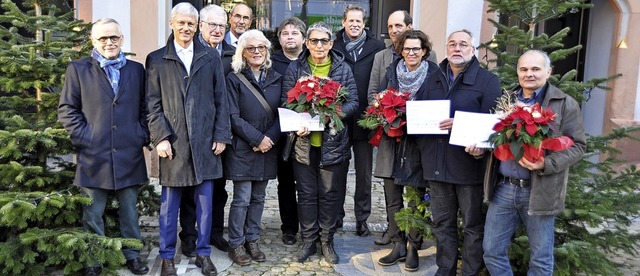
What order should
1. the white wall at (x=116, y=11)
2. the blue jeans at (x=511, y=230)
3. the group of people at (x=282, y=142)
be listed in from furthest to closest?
the white wall at (x=116, y=11), the group of people at (x=282, y=142), the blue jeans at (x=511, y=230)

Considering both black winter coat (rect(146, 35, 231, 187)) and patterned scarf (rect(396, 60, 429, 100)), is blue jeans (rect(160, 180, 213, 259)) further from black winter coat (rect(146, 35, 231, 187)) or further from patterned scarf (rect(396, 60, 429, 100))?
patterned scarf (rect(396, 60, 429, 100))

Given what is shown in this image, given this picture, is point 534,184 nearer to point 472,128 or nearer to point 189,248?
point 472,128

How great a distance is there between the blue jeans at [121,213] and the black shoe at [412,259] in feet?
7.58

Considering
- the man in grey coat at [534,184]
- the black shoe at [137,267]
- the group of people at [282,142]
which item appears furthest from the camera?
the black shoe at [137,267]

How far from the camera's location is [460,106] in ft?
13.9

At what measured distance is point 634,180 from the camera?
4.72 metres

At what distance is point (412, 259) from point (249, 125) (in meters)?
1.83

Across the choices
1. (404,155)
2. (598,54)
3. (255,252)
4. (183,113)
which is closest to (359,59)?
(404,155)

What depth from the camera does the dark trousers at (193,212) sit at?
5.25 metres

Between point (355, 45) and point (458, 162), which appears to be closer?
point (458, 162)

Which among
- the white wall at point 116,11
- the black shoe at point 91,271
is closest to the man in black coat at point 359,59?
the black shoe at point 91,271

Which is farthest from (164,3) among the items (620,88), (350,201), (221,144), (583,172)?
(620,88)

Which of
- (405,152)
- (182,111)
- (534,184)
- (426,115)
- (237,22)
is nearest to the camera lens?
(534,184)

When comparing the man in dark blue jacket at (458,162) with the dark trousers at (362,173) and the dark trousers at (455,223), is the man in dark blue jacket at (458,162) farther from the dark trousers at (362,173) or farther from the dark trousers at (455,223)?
the dark trousers at (362,173)
